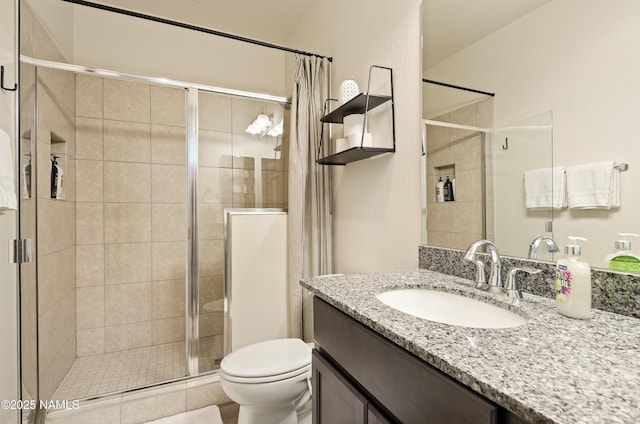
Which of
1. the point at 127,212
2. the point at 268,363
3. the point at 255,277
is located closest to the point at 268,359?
the point at 268,363

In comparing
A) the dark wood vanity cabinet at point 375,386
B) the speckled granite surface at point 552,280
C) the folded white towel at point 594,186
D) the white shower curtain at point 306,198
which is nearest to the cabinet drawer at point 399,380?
the dark wood vanity cabinet at point 375,386

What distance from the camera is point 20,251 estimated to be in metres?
1.35

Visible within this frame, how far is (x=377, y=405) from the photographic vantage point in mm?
684

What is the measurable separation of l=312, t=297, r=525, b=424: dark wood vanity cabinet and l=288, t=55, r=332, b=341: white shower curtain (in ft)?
2.80

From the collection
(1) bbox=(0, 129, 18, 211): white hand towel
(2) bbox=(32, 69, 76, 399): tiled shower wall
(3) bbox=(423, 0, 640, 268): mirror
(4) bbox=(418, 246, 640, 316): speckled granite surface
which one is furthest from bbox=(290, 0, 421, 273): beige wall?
(2) bbox=(32, 69, 76, 399): tiled shower wall

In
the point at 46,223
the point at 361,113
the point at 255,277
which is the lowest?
the point at 255,277

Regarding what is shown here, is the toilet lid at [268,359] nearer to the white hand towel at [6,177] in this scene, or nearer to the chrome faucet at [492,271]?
the chrome faucet at [492,271]

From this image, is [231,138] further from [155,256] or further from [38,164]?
[155,256]

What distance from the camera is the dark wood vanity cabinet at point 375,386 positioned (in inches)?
19.1

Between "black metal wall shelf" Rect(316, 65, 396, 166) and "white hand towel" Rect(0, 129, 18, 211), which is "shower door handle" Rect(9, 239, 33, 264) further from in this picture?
"black metal wall shelf" Rect(316, 65, 396, 166)

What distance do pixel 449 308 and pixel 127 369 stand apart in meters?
2.21

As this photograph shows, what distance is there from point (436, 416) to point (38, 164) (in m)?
2.16

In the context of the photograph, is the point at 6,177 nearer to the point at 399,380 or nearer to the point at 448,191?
the point at 399,380

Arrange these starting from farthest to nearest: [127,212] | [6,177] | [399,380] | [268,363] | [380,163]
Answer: [127,212] < [380,163] < [268,363] < [6,177] < [399,380]
